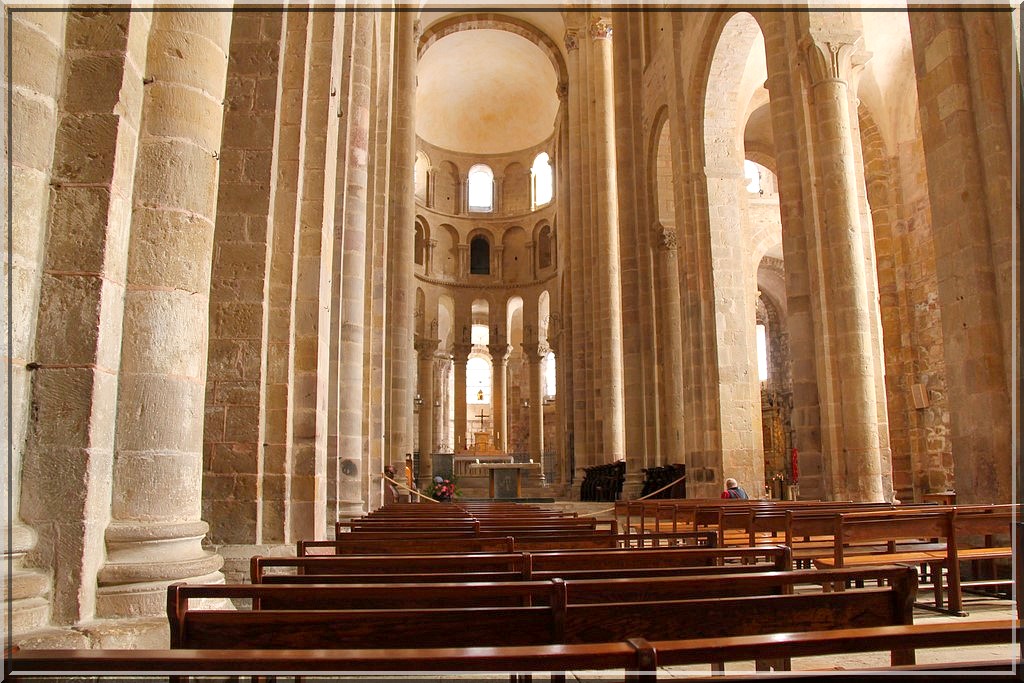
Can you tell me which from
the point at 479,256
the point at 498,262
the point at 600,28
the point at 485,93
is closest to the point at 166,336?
the point at 600,28

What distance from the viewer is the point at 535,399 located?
34125 mm

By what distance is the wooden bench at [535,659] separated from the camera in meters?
1.41

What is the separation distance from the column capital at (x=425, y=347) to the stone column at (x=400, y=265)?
1444 centimetres

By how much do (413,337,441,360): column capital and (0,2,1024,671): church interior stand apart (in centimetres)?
722

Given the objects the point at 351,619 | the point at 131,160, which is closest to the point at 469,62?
the point at 131,160

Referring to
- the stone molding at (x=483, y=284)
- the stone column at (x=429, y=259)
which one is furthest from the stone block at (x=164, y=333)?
the stone column at (x=429, y=259)

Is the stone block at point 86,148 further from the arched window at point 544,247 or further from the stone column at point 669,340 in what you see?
the arched window at point 544,247

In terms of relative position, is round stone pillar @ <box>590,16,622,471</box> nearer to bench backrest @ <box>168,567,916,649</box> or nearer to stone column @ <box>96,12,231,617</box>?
stone column @ <box>96,12,231,617</box>

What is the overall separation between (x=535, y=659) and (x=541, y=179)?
3690cm

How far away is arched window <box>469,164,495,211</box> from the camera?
37.5 meters

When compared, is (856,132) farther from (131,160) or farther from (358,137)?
(131,160)

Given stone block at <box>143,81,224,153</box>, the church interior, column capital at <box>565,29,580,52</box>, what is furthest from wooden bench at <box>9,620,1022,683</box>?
column capital at <box>565,29,580,52</box>

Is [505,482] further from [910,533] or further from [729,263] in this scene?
[910,533]

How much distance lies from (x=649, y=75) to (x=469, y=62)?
18.1 meters
